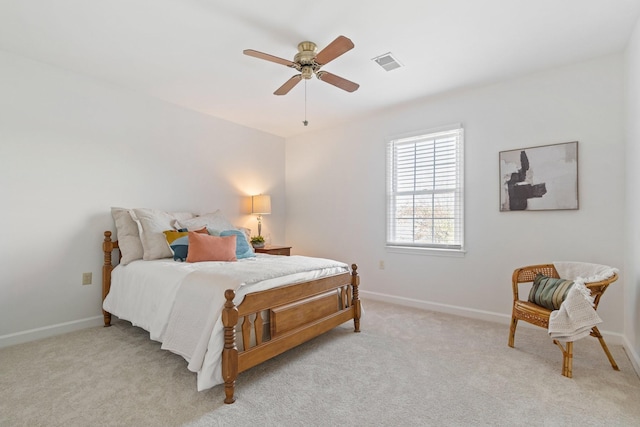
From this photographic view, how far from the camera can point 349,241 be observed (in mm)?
4547

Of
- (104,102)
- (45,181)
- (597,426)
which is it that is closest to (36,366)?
(45,181)

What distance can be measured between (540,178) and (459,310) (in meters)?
1.62

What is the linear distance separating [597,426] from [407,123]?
3.27 meters

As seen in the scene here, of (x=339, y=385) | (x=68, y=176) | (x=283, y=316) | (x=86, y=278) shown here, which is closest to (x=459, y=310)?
(x=339, y=385)

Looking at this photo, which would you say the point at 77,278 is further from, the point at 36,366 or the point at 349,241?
the point at 349,241

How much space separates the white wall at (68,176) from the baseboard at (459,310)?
2748 millimetres

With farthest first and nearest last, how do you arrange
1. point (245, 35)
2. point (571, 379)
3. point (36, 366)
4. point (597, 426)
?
point (245, 35) → point (36, 366) → point (571, 379) → point (597, 426)

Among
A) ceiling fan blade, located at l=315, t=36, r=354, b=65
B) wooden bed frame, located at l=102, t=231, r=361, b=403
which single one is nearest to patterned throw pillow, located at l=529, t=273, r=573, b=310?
wooden bed frame, located at l=102, t=231, r=361, b=403

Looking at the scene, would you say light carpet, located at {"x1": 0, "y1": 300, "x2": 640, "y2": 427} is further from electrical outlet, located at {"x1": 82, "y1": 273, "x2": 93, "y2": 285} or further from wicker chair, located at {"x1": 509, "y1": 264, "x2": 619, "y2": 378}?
electrical outlet, located at {"x1": 82, "y1": 273, "x2": 93, "y2": 285}

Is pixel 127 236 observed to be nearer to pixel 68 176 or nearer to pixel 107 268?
pixel 107 268

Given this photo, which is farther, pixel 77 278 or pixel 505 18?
pixel 77 278

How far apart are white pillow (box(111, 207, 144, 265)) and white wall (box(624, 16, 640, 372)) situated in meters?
4.17

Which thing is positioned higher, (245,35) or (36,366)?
(245,35)

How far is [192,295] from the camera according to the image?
7.14ft
